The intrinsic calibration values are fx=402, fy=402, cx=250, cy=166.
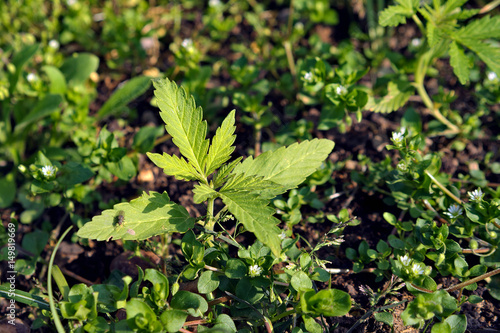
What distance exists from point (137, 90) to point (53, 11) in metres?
1.42

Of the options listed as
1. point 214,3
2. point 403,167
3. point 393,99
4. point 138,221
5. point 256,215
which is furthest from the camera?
point 214,3

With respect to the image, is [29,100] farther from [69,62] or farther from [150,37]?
[150,37]

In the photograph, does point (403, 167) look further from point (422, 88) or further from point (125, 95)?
point (125, 95)

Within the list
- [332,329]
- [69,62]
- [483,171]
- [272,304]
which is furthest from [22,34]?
[483,171]

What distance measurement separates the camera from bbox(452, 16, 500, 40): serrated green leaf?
2.23 meters

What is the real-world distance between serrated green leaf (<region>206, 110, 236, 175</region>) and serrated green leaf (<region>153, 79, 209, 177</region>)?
0.14ft

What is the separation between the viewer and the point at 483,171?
100 inches

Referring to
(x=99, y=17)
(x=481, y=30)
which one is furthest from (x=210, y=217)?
(x=99, y=17)

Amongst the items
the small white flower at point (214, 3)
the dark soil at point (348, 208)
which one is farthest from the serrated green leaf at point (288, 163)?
the small white flower at point (214, 3)

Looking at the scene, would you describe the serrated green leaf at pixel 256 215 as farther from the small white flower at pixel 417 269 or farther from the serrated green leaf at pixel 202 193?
the small white flower at pixel 417 269

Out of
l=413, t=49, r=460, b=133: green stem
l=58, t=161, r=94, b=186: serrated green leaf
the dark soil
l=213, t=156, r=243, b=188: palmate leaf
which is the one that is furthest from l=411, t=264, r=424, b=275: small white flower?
l=58, t=161, r=94, b=186: serrated green leaf

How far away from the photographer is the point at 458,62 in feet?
7.30

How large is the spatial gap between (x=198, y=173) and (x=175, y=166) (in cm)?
14

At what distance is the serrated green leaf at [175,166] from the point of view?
1.75 metres
